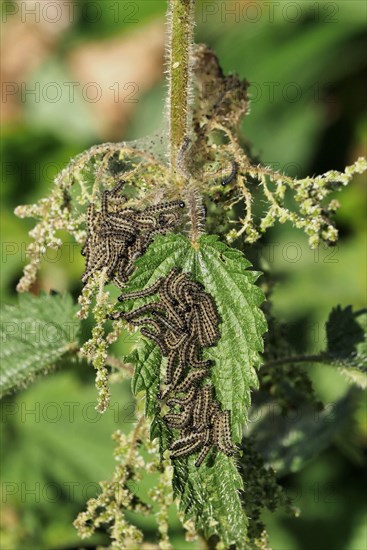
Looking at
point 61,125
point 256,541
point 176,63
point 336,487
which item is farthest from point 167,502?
point 61,125

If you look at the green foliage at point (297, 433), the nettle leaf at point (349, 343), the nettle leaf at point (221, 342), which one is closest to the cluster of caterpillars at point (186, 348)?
the nettle leaf at point (221, 342)

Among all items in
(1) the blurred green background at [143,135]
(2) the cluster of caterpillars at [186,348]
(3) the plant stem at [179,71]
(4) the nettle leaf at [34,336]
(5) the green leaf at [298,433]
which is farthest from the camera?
(1) the blurred green background at [143,135]

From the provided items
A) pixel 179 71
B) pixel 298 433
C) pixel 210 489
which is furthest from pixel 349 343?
pixel 179 71

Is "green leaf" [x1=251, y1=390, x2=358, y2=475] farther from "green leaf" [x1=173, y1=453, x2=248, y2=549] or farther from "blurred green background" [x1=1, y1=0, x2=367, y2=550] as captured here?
"green leaf" [x1=173, y1=453, x2=248, y2=549]

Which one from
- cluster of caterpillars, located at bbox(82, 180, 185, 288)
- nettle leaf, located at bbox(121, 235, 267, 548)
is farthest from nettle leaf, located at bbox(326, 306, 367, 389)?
cluster of caterpillars, located at bbox(82, 180, 185, 288)

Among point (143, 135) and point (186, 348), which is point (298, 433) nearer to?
point (186, 348)

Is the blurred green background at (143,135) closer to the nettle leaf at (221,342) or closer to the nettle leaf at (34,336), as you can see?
the nettle leaf at (34,336)
